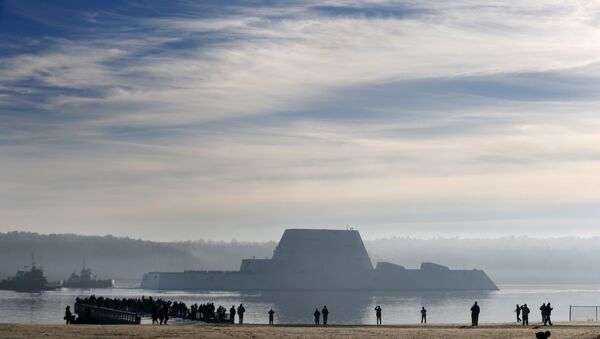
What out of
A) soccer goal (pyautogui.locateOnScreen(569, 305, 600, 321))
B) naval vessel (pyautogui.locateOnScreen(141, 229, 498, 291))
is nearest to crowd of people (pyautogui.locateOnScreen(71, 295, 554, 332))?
soccer goal (pyautogui.locateOnScreen(569, 305, 600, 321))

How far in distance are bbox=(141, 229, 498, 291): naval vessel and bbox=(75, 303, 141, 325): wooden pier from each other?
116620mm

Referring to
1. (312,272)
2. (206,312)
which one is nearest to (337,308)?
(206,312)

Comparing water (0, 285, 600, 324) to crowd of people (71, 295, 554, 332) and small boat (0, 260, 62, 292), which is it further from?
small boat (0, 260, 62, 292)

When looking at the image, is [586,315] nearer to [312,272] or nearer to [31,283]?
[312,272]

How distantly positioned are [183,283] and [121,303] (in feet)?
401

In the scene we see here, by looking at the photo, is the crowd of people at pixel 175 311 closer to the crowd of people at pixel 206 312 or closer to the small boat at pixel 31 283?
the crowd of people at pixel 206 312

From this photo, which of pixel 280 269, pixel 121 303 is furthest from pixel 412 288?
pixel 121 303

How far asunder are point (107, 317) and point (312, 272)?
5036 inches

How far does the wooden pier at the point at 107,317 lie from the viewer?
48.6m

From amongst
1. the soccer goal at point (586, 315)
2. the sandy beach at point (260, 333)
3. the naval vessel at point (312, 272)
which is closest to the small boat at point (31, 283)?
the naval vessel at point (312, 272)

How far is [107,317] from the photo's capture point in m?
55.8

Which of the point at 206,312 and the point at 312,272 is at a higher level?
the point at 312,272

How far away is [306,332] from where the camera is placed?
36.5 metres

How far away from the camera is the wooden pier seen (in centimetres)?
4862
